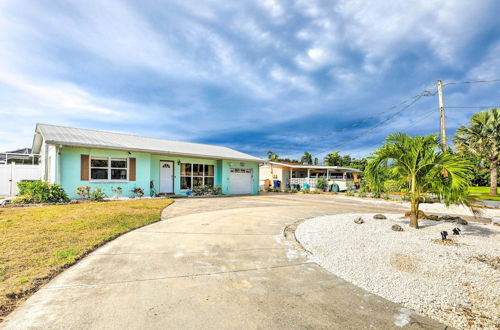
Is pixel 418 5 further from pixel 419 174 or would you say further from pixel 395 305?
pixel 395 305

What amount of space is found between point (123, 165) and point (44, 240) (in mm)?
9663

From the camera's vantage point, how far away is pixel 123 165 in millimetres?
13461

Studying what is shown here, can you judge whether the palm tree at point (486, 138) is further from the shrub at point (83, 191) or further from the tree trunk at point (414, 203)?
the shrub at point (83, 191)

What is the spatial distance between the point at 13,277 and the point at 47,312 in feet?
4.30

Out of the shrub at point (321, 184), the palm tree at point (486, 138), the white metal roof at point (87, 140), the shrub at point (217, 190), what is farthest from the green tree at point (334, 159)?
the shrub at point (217, 190)

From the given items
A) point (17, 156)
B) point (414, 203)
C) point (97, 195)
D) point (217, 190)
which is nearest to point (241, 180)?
point (217, 190)

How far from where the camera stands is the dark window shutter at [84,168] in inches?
473

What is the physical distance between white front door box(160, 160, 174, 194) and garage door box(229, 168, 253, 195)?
4851 millimetres

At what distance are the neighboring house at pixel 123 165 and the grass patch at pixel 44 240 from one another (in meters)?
4.93

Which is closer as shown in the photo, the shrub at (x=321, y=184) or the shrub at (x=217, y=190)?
the shrub at (x=217, y=190)

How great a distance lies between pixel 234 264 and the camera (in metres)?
3.69

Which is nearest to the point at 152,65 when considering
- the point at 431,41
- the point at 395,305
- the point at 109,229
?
the point at 109,229

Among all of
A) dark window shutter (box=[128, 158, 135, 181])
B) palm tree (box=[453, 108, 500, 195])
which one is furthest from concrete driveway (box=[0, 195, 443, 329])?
palm tree (box=[453, 108, 500, 195])

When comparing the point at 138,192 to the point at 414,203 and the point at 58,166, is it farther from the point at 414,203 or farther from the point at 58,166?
the point at 414,203
